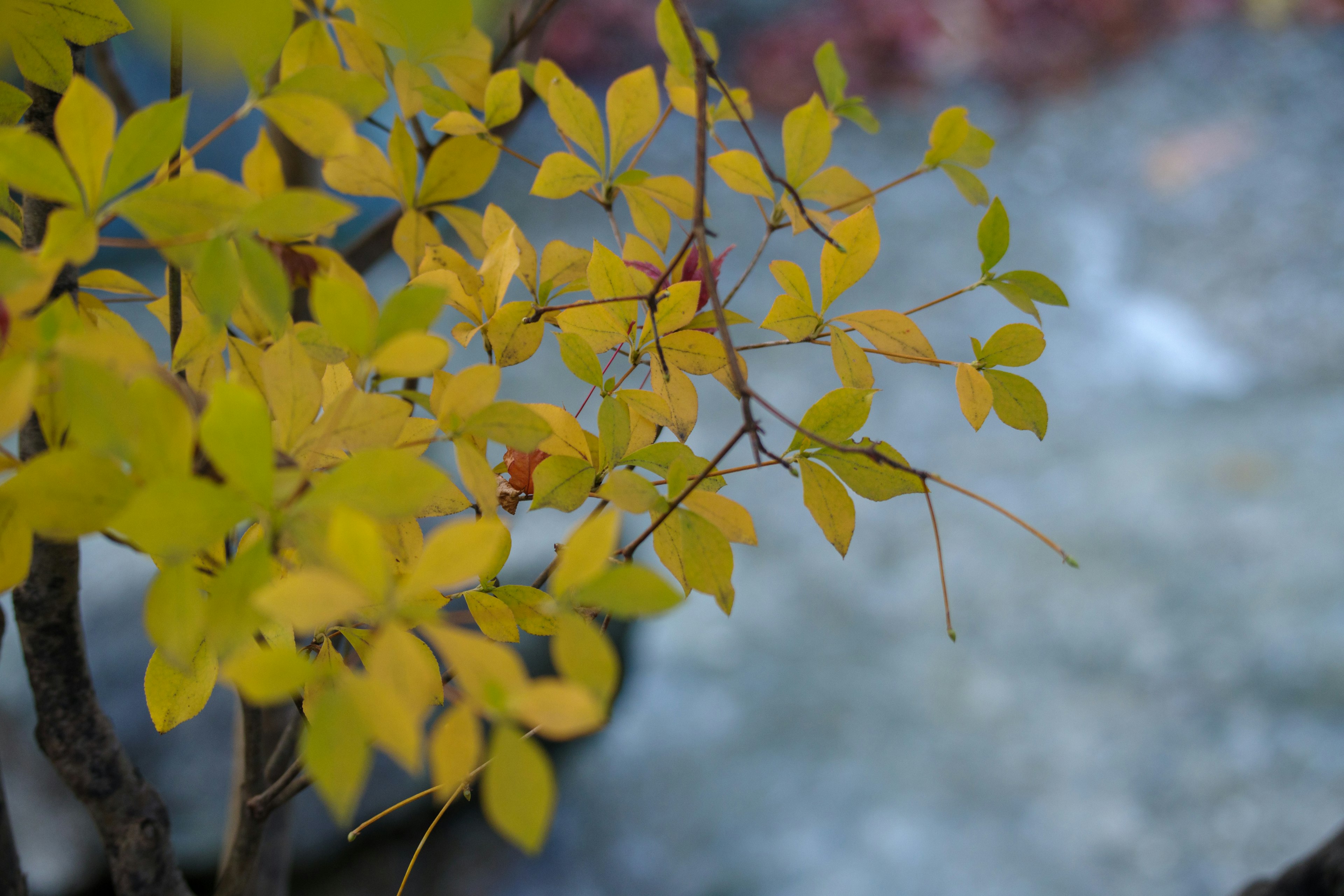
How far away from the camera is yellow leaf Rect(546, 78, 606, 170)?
0.29 meters

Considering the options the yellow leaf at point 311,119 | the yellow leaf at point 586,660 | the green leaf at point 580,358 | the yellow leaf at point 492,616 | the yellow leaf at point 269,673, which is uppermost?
the yellow leaf at point 311,119

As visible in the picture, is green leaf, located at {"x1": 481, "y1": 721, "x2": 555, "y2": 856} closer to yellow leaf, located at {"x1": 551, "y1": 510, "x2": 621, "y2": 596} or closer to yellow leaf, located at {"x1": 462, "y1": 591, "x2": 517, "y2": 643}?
yellow leaf, located at {"x1": 551, "y1": 510, "x2": 621, "y2": 596}

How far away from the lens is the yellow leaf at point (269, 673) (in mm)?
134

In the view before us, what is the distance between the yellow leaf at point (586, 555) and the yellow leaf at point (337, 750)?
4cm

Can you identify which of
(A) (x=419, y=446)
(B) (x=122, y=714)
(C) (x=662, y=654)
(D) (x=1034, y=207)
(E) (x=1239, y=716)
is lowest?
(E) (x=1239, y=716)

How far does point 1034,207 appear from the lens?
8.23 feet

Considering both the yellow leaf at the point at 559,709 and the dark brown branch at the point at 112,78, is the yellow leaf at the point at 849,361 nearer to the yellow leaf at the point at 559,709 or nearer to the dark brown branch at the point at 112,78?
the yellow leaf at the point at 559,709

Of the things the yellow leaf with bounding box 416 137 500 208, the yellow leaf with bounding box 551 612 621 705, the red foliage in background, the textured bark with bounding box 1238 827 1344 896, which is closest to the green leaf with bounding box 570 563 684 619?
the yellow leaf with bounding box 551 612 621 705

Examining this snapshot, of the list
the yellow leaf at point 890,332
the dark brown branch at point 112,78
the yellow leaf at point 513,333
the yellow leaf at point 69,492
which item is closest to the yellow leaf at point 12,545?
the yellow leaf at point 69,492

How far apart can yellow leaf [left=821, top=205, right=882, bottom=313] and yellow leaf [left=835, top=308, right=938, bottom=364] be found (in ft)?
0.04

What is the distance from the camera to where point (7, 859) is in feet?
1.21

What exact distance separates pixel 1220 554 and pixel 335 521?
1966mm

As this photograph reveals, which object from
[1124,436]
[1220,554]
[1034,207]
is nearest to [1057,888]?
[1220,554]

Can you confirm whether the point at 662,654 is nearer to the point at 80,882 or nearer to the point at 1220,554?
the point at 80,882
